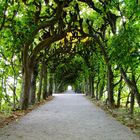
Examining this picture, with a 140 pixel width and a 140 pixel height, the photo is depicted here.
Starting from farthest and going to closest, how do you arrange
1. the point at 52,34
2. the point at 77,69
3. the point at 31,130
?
the point at 77,69 → the point at 52,34 → the point at 31,130

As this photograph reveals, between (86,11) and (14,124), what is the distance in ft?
51.0

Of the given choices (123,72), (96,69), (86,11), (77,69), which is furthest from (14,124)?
(77,69)

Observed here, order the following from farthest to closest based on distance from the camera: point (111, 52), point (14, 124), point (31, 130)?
point (111, 52) < point (14, 124) < point (31, 130)

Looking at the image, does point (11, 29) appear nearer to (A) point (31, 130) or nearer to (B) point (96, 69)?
(A) point (31, 130)

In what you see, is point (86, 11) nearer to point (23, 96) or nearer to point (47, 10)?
point (47, 10)

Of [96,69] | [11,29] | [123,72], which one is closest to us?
[11,29]

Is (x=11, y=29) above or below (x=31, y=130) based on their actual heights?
above

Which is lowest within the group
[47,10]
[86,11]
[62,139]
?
[62,139]

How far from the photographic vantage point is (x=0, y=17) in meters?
12.9

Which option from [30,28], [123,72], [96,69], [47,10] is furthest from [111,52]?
[96,69]

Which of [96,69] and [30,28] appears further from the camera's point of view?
[96,69]

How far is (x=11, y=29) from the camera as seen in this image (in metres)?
14.9

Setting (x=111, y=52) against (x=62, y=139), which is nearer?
(x=62, y=139)

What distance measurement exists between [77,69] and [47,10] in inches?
1491
